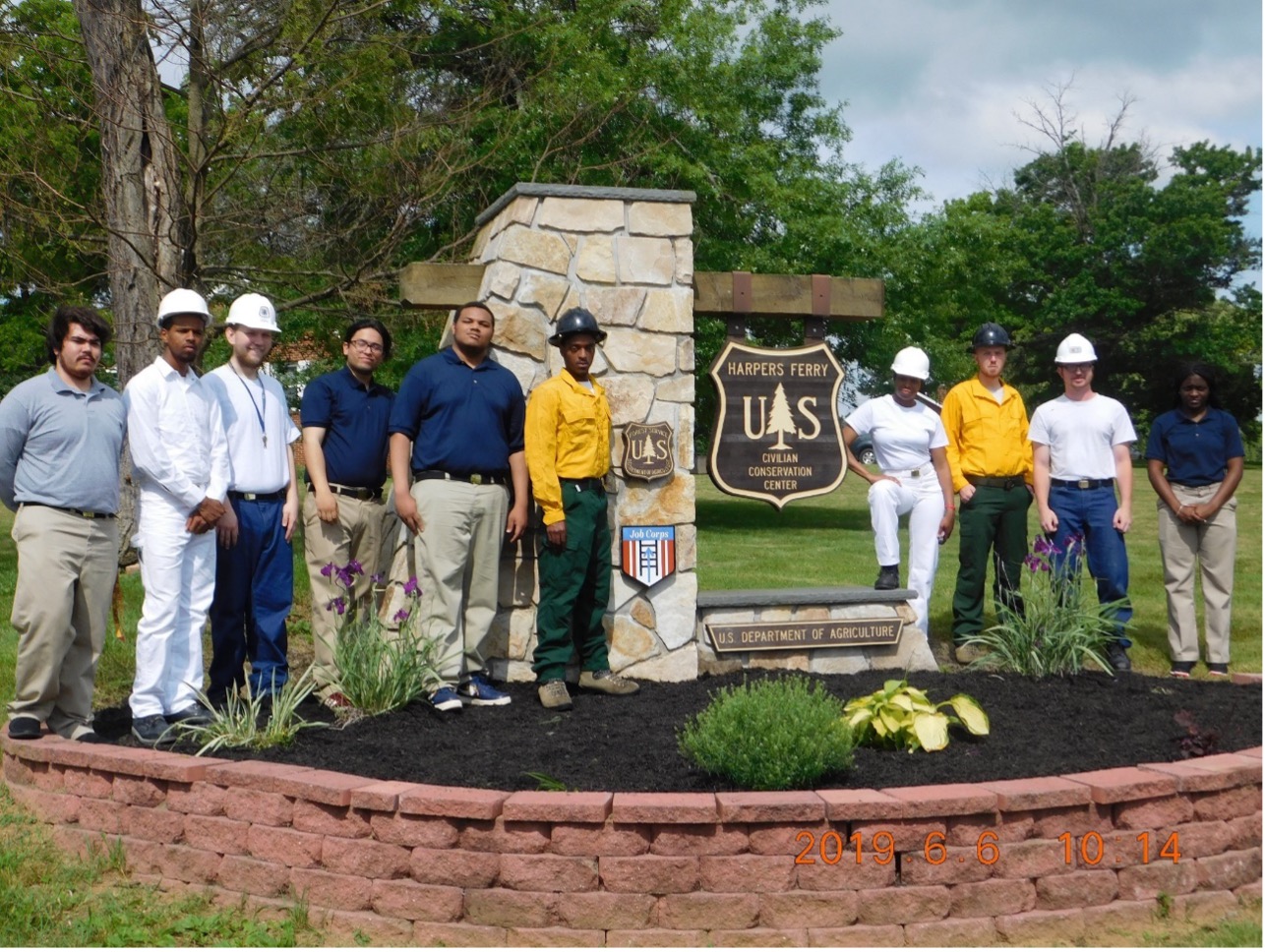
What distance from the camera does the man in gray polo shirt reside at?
4.65 meters

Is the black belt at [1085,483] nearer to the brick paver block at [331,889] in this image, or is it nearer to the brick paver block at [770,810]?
the brick paver block at [770,810]

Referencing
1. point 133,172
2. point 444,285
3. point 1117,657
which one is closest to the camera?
point 444,285

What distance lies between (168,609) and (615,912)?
2.28 metres

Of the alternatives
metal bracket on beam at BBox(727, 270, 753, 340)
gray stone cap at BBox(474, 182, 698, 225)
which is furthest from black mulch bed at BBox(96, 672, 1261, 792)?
gray stone cap at BBox(474, 182, 698, 225)

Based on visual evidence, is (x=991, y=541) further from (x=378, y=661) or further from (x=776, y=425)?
(x=378, y=661)

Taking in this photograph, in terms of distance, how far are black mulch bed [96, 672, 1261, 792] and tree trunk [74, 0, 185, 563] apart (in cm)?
411

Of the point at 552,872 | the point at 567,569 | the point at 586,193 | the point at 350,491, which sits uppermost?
the point at 586,193

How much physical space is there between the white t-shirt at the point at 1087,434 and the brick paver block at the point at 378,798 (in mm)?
4284

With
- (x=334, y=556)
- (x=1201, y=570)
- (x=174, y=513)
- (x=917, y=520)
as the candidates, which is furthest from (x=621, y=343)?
(x=1201, y=570)

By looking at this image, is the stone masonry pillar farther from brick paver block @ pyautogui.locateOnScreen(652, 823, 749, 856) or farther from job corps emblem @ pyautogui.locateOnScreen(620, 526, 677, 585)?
brick paver block @ pyautogui.locateOnScreen(652, 823, 749, 856)

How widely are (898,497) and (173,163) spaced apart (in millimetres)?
5349

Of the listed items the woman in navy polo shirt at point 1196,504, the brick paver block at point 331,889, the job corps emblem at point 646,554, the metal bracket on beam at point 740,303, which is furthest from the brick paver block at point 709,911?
the woman in navy polo shirt at point 1196,504

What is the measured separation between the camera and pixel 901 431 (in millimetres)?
6746

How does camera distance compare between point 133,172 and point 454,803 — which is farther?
point 133,172
